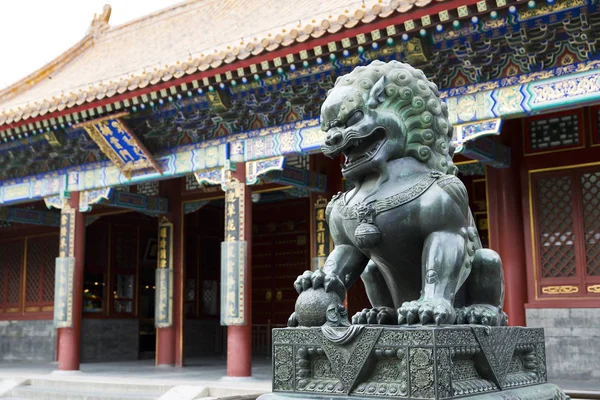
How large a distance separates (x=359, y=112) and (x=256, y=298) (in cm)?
1237

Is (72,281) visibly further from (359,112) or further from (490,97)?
(359,112)

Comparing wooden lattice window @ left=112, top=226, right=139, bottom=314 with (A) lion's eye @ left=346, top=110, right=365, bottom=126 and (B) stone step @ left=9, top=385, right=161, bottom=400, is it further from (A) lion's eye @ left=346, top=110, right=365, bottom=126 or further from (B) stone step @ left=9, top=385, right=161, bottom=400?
(A) lion's eye @ left=346, top=110, right=365, bottom=126

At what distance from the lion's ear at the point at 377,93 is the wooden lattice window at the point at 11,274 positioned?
1390 cm

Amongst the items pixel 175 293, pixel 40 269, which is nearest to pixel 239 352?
pixel 175 293

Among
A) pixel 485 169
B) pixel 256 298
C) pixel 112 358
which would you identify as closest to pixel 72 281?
pixel 112 358

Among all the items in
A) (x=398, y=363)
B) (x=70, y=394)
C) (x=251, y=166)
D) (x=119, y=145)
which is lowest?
(x=70, y=394)

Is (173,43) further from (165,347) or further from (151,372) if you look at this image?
(151,372)

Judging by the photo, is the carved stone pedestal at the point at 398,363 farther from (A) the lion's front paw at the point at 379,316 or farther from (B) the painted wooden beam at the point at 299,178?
(B) the painted wooden beam at the point at 299,178

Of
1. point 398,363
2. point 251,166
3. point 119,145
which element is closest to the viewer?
point 398,363

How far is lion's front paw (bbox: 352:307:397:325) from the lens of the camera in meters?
3.28

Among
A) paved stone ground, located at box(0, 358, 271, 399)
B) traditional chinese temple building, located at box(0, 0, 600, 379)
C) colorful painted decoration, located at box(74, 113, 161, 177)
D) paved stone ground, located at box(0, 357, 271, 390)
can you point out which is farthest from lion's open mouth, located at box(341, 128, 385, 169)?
colorful painted decoration, located at box(74, 113, 161, 177)

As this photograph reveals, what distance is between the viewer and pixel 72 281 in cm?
1123

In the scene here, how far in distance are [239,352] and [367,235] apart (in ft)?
21.4

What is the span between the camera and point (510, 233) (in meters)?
8.89
